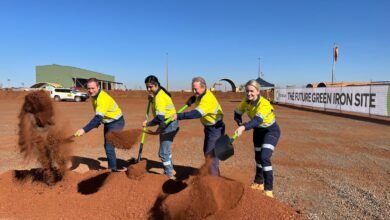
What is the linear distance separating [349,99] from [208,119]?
15.9 meters

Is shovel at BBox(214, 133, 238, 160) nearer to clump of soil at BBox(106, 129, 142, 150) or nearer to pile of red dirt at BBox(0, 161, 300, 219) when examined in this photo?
pile of red dirt at BBox(0, 161, 300, 219)

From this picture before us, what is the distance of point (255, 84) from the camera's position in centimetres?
470

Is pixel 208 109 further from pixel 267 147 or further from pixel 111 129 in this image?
pixel 111 129

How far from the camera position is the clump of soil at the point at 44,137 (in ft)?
17.1

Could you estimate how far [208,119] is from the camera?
204 inches

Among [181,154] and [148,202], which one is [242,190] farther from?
[181,154]

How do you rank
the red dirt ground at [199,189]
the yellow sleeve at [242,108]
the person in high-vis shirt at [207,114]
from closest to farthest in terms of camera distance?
A: 1. the red dirt ground at [199,189]
2. the person in high-vis shirt at [207,114]
3. the yellow sleeve at [242,108]

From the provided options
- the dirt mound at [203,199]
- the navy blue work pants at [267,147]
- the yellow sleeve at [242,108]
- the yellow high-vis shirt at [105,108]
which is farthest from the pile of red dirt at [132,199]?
the yellow sleeve at [242,108]

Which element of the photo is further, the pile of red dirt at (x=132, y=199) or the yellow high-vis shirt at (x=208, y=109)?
the yellow high-vis shirt at (x=208, y=109)

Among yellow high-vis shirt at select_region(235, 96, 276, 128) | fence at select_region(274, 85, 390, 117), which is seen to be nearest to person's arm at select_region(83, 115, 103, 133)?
yellow high-vis shirt at select_region(235, 96, 276, 128)

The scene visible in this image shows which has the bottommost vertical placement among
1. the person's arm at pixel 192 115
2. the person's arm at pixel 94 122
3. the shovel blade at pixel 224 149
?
the shovel blade at pixel 224 149

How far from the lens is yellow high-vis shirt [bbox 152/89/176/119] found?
5258 mm

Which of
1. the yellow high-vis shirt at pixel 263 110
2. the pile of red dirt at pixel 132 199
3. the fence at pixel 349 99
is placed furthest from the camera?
the fence at pixel 349 99

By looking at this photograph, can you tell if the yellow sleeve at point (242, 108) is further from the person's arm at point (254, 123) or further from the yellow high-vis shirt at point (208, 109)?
the person's arm at point (254, 123)
